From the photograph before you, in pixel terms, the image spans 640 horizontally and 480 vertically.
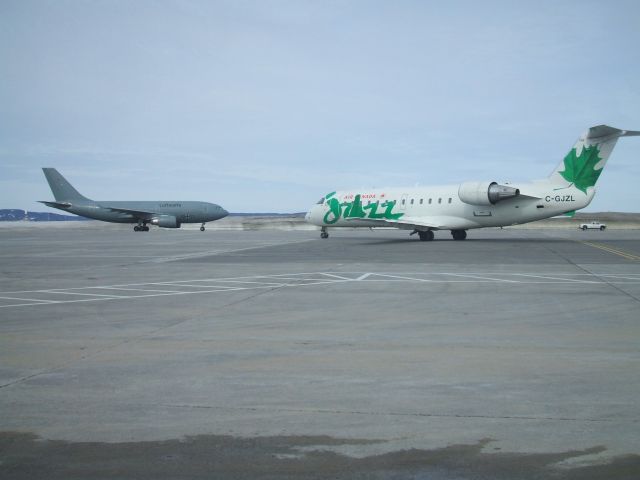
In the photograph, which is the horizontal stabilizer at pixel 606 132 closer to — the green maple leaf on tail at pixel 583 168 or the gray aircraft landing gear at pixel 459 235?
the green maple leaf on tail at pixel 583 168

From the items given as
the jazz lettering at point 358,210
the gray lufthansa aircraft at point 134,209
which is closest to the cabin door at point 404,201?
the jazz lettering at point 358,210

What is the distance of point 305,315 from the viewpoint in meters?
11.2

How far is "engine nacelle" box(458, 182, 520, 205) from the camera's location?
120 feet

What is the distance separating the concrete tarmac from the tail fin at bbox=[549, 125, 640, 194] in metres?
21.9

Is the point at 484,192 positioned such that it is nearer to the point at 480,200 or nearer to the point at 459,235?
the point at 480,200

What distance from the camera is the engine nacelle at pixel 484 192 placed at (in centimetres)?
3666

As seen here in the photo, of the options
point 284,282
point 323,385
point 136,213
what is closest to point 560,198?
point 284,282

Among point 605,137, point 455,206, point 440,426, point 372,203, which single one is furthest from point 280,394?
point 372,203

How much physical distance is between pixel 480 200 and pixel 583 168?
236 inches

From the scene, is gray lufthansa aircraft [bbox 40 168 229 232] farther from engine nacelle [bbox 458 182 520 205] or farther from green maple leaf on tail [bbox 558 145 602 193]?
green maple leaf on tail [bbox 558 145 602 193]

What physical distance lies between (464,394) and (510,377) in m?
0.87

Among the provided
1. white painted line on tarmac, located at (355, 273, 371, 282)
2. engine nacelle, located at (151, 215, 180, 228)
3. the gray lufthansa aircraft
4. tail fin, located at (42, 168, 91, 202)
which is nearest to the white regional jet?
white painted line on tarmac, located at (355, 273, 371, 282)

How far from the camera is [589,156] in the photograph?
A: 33.7 m

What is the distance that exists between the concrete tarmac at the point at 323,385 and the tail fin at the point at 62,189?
70.6 metres
